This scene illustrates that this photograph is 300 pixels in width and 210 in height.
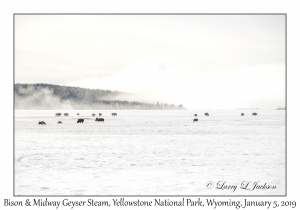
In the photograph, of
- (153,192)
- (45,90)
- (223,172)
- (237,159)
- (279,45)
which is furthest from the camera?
(45,90)

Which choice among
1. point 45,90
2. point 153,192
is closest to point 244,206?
point 153,192

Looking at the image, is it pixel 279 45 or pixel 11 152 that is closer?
pixel 11 152

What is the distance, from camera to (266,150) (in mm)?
21562

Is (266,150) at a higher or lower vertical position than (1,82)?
lower

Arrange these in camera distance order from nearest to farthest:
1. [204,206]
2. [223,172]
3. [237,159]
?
1. [204,206]
2. [223,172]
3. [237,159]

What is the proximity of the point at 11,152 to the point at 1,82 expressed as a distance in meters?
3.29
